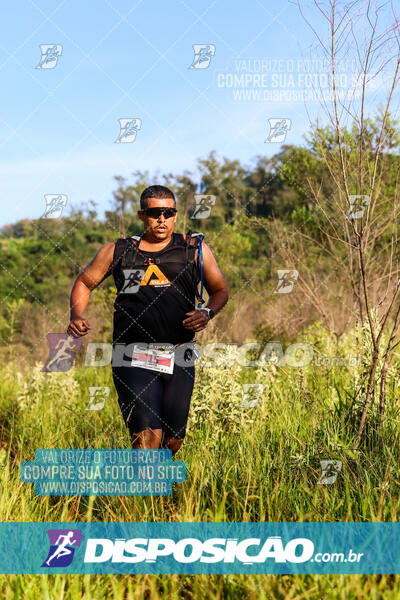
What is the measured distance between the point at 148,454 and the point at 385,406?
1938 millimetres

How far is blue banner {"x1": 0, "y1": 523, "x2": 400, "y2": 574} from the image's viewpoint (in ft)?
9.01

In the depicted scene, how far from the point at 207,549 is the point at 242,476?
70 centimetres

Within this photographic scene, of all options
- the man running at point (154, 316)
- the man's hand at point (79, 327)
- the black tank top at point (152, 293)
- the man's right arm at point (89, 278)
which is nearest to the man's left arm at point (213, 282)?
the man running at point (154, 316)

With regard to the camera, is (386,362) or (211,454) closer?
(211,454)

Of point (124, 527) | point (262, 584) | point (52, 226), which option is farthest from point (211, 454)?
point (52, 226)

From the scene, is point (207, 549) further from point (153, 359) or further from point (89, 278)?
point (89, 278)

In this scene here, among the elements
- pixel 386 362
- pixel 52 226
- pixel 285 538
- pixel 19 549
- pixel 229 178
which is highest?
pixel 229 178

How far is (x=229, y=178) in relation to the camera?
101 ft

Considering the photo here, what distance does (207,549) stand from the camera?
2.93m

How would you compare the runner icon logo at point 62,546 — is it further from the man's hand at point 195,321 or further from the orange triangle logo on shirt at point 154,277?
the orange triangle logo on shirt at point 154,277

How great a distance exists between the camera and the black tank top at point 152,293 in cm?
395

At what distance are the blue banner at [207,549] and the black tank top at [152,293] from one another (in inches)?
51.7

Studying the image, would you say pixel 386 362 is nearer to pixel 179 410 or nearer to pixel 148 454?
pixel 179 410

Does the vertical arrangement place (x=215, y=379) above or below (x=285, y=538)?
above
